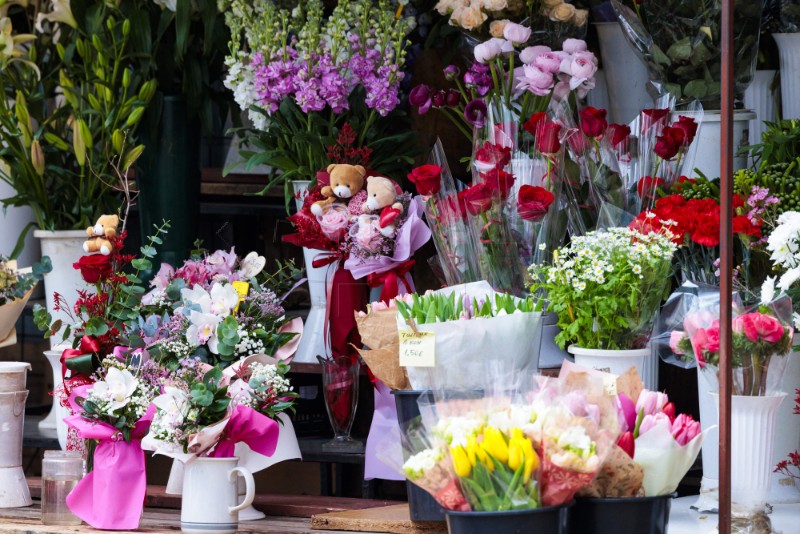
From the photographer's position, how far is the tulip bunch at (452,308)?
2.21 m

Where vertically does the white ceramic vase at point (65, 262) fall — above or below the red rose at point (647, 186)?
below

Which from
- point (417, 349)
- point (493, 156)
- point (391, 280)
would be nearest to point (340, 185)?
point (391, 280)

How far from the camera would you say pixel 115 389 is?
8.18 feet

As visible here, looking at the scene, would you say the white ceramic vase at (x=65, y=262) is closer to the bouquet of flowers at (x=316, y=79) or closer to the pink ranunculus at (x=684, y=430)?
the bouquet of flowers at (x=316, y=79)

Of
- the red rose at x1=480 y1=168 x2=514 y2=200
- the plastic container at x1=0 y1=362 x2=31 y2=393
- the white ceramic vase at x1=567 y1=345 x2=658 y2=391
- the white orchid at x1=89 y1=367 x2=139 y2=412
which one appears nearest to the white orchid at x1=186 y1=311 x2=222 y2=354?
the white orchid at x1=89 y1=367 x2=139 y2=412

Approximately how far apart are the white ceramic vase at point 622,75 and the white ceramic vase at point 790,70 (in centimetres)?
32

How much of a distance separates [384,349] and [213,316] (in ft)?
1.41

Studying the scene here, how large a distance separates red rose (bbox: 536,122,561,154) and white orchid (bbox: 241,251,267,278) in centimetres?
68

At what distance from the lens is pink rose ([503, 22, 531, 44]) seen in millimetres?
2842

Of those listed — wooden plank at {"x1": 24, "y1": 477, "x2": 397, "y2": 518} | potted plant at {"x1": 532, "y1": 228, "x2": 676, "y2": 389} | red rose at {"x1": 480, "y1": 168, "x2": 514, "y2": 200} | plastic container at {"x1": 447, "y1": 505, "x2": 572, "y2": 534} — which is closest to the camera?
plastic container at {"x1": 447, "y1": 505, "x2": 572, "y2": 534}

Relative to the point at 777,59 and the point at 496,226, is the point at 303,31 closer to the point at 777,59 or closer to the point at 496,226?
the point at 496,226

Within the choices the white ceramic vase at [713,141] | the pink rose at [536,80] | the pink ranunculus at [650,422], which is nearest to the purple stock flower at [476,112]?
the pink rose at [536,80]

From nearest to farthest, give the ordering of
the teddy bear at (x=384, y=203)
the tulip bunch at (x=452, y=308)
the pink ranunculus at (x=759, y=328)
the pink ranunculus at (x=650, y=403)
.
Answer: the pink ranunculus at (x=650, y=403)
the pink ranunculus at (x=759, y=328)
the tulip bunch at (x=452, y=308)
the teddy bear at (x=384, y=203)

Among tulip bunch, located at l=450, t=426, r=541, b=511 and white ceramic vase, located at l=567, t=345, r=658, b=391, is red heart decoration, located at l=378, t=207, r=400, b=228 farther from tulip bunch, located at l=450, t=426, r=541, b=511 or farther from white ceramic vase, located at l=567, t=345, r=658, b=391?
tulip bunch, located at l=450, t=426, r=541, b=511
